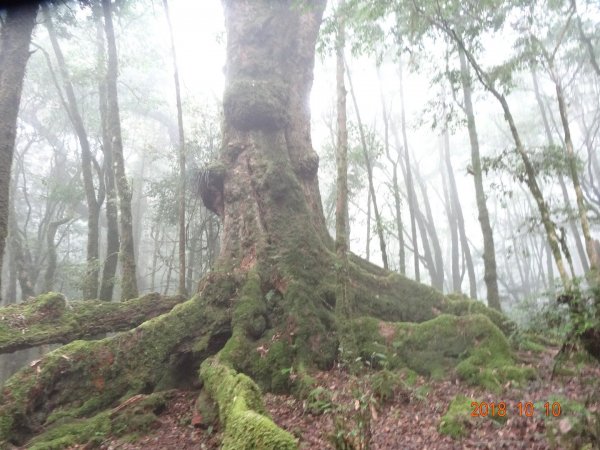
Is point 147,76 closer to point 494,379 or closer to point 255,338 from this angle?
point 255,338

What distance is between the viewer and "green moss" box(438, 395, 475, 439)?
4.79 m

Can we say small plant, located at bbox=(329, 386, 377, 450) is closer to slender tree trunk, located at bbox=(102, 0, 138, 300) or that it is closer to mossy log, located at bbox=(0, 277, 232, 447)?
mossy log, located at bbox=(0, 277, 232, 447)

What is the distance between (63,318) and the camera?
7.17 m

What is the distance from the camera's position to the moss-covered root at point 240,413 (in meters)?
3.71

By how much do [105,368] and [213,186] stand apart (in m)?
4.15

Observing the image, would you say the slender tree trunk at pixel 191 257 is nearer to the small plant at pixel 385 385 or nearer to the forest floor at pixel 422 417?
the forest floor at pixel 422 417

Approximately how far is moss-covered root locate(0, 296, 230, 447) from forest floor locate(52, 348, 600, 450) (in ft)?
2.09

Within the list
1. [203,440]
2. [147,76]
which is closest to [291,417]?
[203,440]

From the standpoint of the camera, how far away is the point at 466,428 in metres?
4.84

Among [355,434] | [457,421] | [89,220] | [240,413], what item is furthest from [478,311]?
[89,220]

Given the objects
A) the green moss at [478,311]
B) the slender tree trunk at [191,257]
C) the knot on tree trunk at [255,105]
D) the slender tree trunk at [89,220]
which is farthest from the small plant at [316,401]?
the slender tree trunk at [191,257]

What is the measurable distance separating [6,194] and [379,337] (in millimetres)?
5824

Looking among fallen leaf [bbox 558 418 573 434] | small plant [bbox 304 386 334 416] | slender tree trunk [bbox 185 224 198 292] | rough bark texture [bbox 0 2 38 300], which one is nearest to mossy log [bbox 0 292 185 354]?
rough bark texture [bbox 0 2 38 300]
